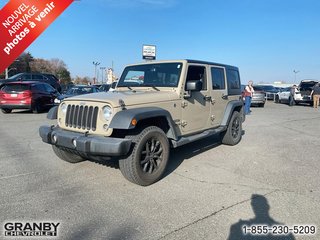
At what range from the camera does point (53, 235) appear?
325cm

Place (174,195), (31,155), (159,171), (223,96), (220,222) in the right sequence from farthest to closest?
(223,96) < (31,155) < (159,171) < (174,195) < (220,222)

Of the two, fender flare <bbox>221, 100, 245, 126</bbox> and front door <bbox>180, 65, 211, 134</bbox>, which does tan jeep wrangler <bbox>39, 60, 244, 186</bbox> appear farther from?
fender flare <bbox>221, 100, 245, 126</bbox>

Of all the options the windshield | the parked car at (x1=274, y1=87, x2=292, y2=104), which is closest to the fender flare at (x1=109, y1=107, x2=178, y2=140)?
the windshield

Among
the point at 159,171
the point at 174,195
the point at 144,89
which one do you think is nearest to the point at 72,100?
the point at 144,89

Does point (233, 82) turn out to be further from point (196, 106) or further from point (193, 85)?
point (193, 85)

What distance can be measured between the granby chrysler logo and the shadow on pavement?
197 cm

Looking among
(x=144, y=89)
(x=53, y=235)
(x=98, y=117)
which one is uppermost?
(x=144, y=89)

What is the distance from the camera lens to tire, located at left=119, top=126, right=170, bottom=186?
442cm

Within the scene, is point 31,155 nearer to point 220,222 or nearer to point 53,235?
point 53,235

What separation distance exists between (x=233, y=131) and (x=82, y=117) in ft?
14.2

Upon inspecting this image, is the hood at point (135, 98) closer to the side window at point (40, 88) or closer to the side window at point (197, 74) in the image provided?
the side window at point (197, 74)

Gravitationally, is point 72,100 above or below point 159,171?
above

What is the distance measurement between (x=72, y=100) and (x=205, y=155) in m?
3.14

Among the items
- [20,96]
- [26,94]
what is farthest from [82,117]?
[20,96]
